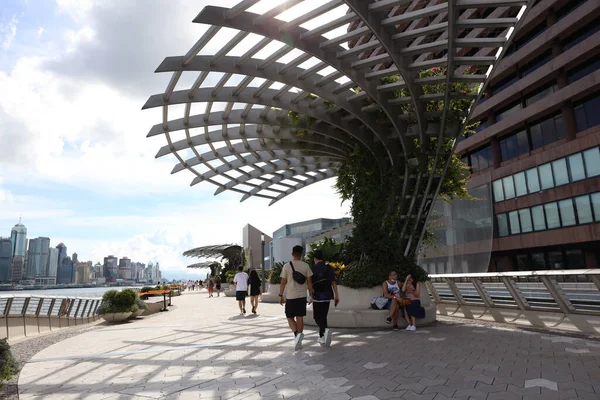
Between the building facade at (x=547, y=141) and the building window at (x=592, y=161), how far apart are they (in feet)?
0.21

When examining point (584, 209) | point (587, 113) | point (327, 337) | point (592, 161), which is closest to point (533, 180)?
point (584, 209)

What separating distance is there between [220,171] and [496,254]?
2709 centimetres

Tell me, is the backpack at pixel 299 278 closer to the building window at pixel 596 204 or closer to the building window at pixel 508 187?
the building window at pixel 596 204

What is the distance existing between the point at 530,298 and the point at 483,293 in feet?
4.69

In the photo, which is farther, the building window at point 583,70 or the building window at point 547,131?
the building window at point 547,131

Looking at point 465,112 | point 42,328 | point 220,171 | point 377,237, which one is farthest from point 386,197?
point 42,328

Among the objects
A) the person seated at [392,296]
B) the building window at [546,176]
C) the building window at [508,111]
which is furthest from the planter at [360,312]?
the building window at [508,111]

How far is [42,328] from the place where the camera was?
11.2 meters

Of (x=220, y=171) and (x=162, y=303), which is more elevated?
(x=220, y=171)

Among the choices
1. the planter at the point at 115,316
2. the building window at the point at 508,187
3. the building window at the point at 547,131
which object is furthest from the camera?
the building window at the point at 508,187

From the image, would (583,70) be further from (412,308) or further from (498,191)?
(412,308)

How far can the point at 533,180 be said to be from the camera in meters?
30.9

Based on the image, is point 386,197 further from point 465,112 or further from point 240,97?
point 240,97

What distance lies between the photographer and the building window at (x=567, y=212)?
91.6 feet
